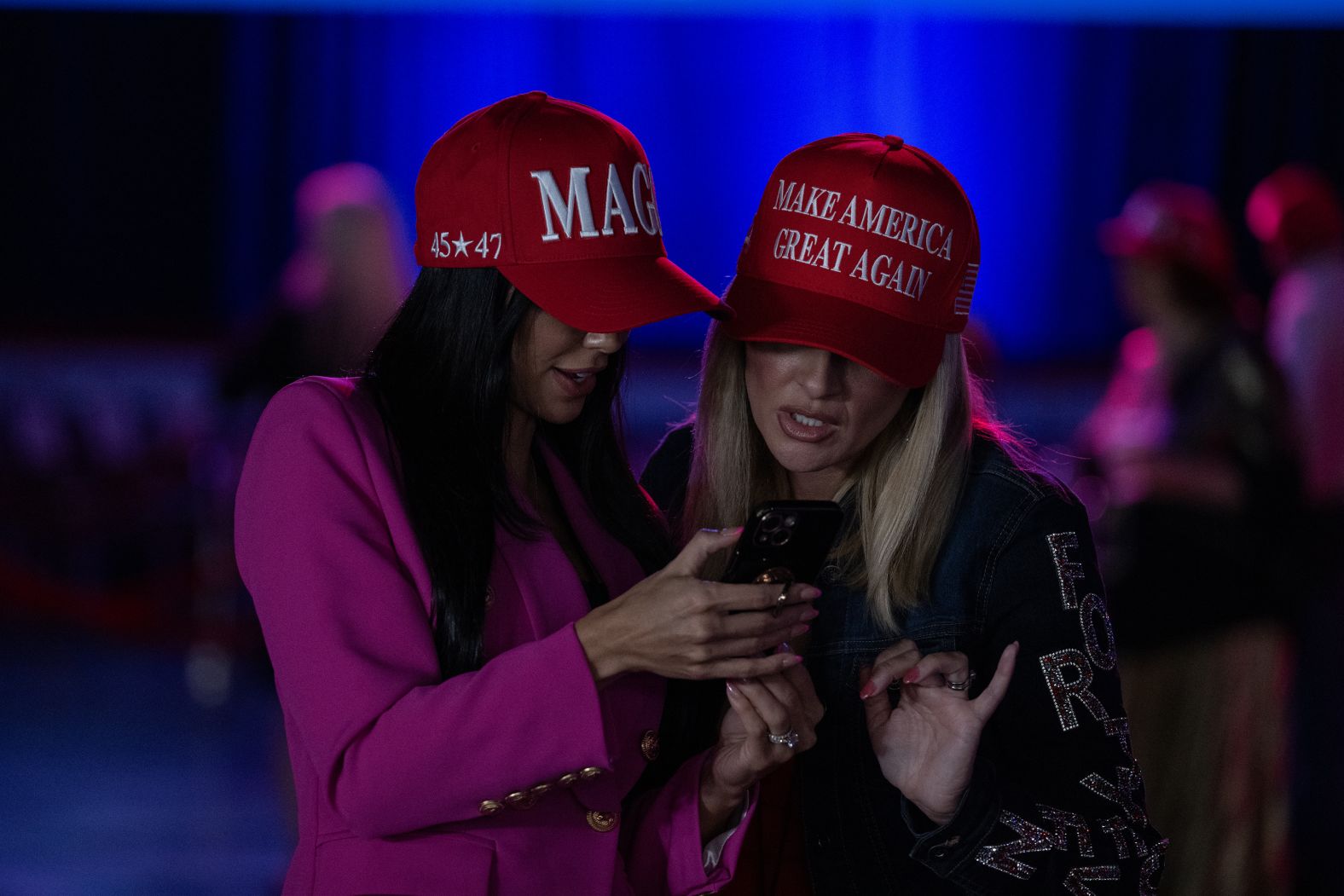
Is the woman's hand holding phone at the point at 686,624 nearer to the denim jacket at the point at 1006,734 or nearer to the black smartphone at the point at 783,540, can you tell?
the black smartphone at the point at 783,540

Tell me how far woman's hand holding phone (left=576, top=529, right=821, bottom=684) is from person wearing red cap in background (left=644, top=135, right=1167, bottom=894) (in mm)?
360

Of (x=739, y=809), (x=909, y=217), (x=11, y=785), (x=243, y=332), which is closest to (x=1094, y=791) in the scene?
(x=739, y=809)

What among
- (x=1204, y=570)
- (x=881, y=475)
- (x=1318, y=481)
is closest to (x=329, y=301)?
(x=1204, y=570)

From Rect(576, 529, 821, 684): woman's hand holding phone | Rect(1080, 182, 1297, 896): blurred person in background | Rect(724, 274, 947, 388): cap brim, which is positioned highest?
Rect(724, 274, 947, 388): cap brim

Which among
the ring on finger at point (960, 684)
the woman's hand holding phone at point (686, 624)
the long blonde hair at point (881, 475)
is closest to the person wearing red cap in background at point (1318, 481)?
Result: the long blonde hair at point (881, 475)

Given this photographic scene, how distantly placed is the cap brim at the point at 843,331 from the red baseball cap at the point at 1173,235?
82.7 inches

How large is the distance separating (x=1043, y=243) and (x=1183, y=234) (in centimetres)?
483

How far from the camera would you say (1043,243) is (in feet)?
28.2

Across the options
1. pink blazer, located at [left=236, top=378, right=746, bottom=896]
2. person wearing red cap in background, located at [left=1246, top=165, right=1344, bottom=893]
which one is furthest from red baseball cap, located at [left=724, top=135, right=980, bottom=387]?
person wearing red cap in background, located at [left=1246, top=165, right=1344, bottom=893]

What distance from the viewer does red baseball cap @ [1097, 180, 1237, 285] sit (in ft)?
12.6

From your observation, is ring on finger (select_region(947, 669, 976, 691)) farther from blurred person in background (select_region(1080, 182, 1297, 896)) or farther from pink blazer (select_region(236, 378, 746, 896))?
blurred person in background (select_region(1080, 182, 1297, 896))

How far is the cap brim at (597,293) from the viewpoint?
1.65 metres

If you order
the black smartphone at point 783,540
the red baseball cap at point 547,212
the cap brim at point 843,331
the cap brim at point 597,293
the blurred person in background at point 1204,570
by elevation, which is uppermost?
the red baseball cap at point 547,212

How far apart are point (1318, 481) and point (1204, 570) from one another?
0.82 m
